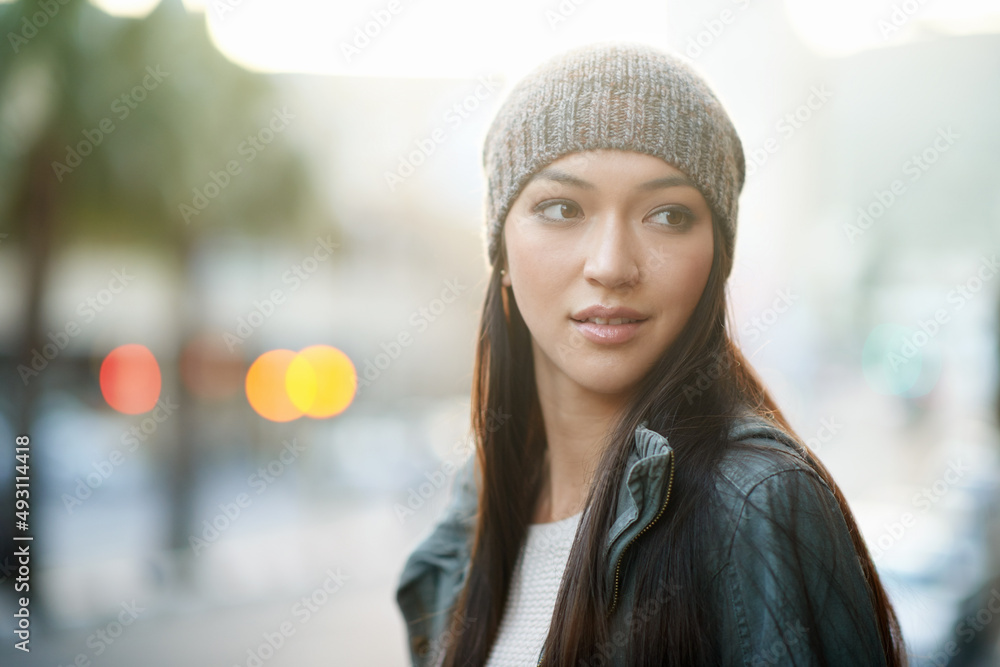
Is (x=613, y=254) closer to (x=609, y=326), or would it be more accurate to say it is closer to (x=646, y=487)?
(x=609, y=326)

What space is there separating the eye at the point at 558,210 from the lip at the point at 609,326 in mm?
244

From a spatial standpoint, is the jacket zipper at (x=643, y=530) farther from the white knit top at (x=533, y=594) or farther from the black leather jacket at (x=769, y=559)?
the white knit top at (x=533, y=594)

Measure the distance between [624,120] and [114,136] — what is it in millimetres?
6412

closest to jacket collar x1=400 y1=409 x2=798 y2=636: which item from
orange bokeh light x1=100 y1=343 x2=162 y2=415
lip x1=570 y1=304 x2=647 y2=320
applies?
lip x1=570 y1=304 x2=647 y2=320

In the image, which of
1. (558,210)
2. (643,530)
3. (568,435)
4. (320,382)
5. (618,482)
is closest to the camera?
(643,530)

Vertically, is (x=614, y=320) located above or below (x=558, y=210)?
below

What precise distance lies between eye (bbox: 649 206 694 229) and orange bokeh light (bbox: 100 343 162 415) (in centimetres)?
914

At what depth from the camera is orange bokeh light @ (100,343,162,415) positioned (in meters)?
9.43

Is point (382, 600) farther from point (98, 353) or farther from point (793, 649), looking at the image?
point (793, 649)

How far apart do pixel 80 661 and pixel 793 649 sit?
22.2 feet

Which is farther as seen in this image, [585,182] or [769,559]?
[585,182]

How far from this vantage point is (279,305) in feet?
66.0

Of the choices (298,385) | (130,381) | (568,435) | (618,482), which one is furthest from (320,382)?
(618,482)

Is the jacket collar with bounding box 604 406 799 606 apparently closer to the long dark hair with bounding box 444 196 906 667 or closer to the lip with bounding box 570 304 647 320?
the long dark hair with bounding box 444 196 906 667
